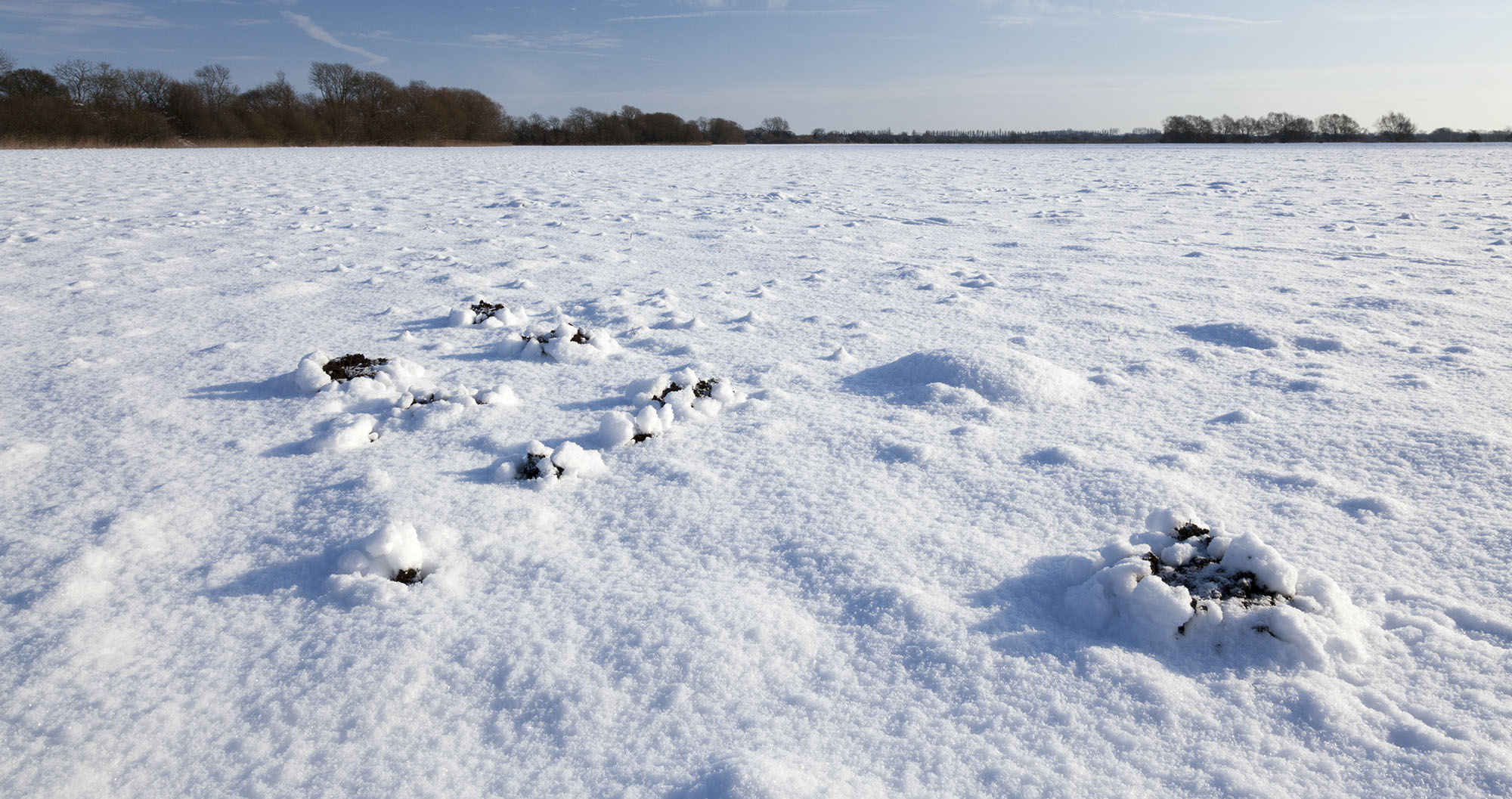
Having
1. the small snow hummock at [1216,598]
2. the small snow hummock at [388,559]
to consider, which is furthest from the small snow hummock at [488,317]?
the small snow hummock at [1216,598]

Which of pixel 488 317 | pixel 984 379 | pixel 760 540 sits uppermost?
pixel 488 317

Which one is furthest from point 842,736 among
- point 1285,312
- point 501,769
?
point 1285,312

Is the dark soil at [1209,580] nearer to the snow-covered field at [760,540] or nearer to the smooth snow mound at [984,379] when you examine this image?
the snow-covered field at [760,540]

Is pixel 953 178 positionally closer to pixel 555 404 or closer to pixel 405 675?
pixel 555 404

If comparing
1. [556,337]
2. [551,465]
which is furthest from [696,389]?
[556,337]

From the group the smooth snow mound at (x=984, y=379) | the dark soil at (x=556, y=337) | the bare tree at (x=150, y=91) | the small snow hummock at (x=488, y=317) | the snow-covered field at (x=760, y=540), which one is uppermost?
the bare tree at (x=150, y=91)

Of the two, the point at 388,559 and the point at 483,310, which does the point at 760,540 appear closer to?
the point at 388,559

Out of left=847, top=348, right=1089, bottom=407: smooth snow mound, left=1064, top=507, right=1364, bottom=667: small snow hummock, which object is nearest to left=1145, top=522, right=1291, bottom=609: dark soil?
left=1064, top=507, right=1364, bottom=667: small snow hummock

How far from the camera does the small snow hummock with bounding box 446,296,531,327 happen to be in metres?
4.00

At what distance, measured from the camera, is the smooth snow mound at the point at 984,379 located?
114 inches

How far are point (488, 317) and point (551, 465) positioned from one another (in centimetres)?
206

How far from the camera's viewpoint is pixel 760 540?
2020 mm

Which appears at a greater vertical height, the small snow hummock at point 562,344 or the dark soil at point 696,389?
the small snow hummock at point 562,344

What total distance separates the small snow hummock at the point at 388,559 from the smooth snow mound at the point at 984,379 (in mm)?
1920
